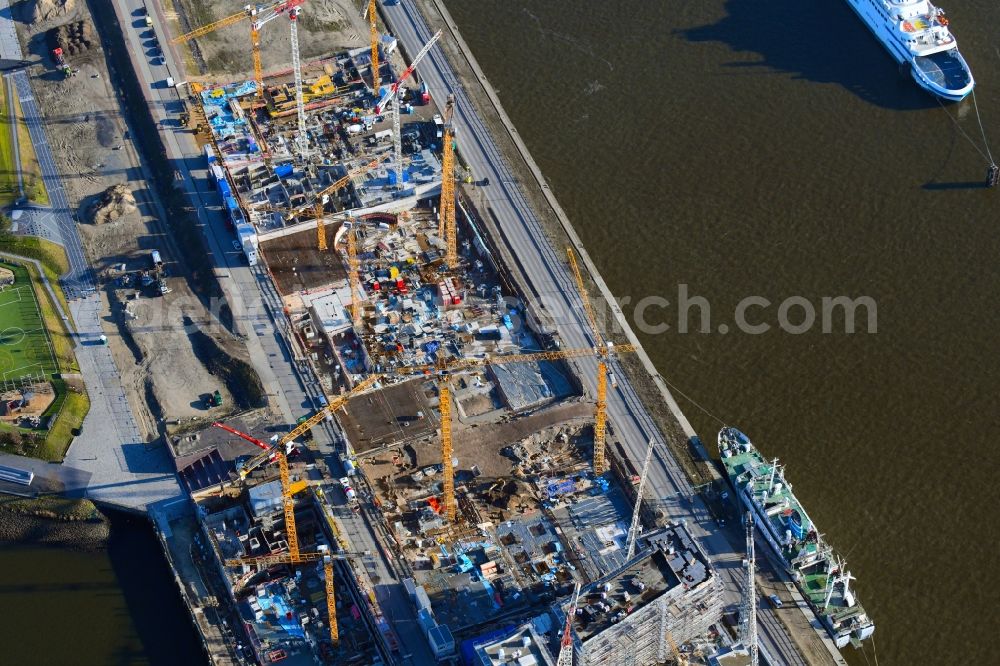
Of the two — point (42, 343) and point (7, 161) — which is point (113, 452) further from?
point (7, 161)

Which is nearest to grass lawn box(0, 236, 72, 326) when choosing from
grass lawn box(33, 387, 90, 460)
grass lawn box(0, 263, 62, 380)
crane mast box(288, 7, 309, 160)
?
grass lawn box(0, 263, 62, 380)

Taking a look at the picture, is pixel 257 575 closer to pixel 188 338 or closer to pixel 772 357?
pixel 188 338

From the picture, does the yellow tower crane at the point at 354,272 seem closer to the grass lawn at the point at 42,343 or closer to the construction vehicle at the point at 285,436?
the construction vehicle at the point at 285,436

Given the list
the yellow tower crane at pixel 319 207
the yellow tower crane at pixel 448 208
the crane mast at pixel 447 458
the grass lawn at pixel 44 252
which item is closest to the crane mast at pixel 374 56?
the yellow tower crane at pixel 319 207

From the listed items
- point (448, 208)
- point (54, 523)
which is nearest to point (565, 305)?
point (448, 208)

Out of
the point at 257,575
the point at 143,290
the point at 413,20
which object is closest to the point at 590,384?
the point at 257,575

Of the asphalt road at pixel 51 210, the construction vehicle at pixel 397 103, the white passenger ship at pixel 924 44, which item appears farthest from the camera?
the white passenger ship at pixel 924 44
